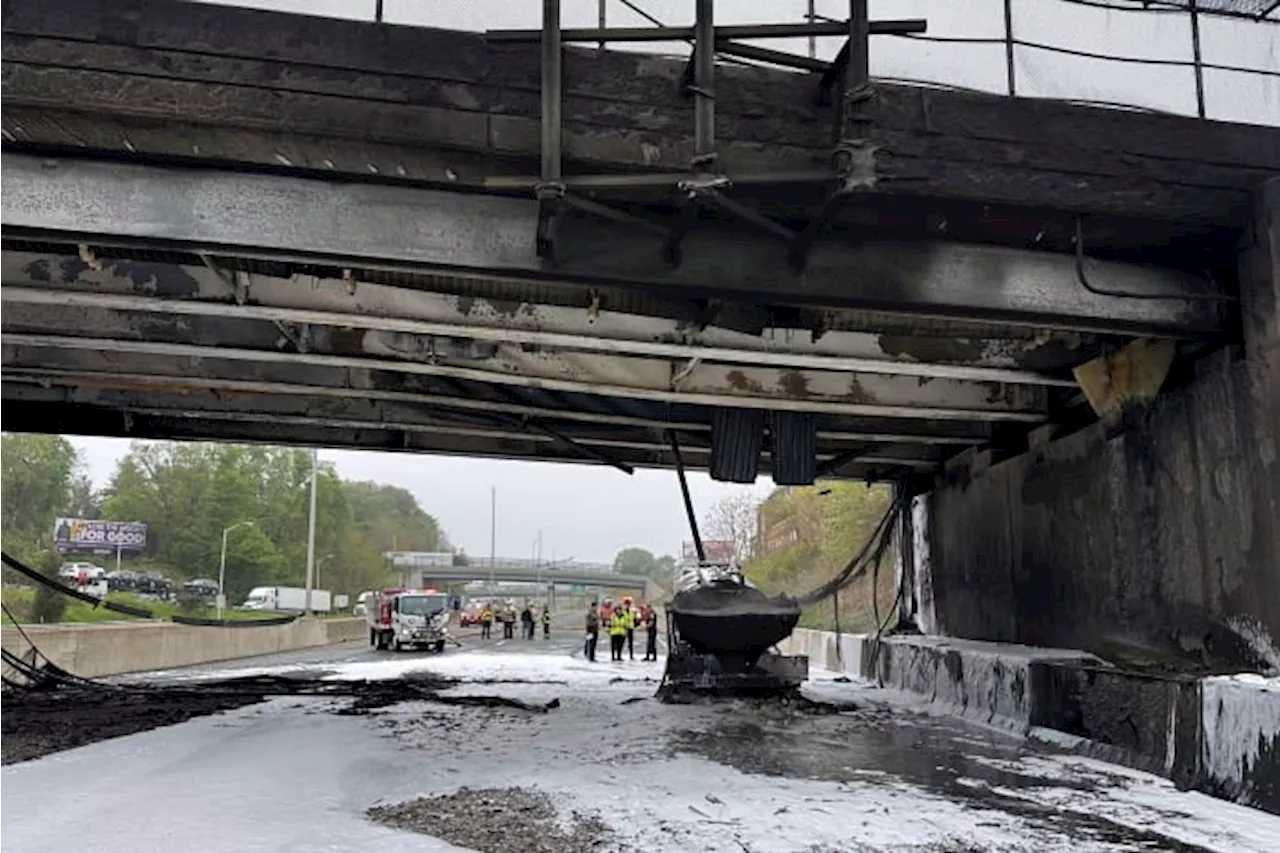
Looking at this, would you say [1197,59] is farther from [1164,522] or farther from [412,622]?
[412,622]

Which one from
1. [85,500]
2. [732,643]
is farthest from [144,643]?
[85,500]

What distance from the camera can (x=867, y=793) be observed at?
6895mm

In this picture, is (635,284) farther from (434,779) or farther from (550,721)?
(550,721)

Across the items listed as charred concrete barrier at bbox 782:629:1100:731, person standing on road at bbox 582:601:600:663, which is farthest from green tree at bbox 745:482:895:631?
charred concrete barrier at bbox 782:629:1100:731

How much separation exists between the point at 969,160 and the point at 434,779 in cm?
579

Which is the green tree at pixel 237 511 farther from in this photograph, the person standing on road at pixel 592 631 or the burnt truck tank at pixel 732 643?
the burnt truck tank at pixel 732 643

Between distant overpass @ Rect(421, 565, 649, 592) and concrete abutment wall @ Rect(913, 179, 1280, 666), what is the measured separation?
93.1m

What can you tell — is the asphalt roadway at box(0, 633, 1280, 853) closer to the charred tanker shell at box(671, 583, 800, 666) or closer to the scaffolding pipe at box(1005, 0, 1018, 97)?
the charred tanker shell at box(671, 583, 800, 666)

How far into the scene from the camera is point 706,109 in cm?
659

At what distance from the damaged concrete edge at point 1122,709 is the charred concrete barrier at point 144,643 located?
13.9 m

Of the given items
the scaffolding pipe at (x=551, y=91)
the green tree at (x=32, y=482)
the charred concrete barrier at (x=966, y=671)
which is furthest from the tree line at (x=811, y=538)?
the green tree at (x=32, y=482)

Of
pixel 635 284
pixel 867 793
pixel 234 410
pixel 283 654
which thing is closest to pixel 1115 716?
pixel 867 793

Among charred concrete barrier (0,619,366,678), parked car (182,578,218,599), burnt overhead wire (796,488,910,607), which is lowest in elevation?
parked car (182,578,218,599)

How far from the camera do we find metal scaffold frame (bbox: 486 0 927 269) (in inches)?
254
